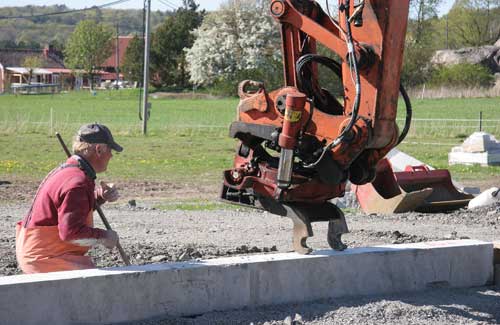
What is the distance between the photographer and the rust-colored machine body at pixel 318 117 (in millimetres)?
6836

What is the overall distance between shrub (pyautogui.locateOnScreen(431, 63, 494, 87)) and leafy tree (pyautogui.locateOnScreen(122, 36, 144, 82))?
1357 inches

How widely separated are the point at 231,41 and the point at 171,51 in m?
11.1

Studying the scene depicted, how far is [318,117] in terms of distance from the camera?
7.01m

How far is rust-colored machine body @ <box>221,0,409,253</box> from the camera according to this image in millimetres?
6836

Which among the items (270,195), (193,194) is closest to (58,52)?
(193,194)

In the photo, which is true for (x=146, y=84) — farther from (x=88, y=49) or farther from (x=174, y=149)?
(x=88, y=49)

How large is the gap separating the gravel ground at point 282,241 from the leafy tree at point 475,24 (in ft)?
269

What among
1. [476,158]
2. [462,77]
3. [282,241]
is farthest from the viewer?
[462,77]

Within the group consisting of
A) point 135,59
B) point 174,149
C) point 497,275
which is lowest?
point 174,149

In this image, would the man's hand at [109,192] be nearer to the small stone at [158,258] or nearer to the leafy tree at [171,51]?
the small stone at [158,258]

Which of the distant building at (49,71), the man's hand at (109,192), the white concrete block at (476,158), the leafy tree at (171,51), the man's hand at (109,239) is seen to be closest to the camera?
the man's hand at (109,239)

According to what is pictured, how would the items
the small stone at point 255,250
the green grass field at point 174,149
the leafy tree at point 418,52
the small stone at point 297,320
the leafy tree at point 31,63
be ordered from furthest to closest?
the leafy tree at point 31,63
the leafy tree at point 418,52
the green grass field at point 174,149
the small stone at point 255,250
the small stone at point 297,320

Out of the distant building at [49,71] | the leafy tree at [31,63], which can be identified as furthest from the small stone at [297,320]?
the leafy tree at [31,63]

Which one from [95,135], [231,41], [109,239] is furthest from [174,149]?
[231,41]
